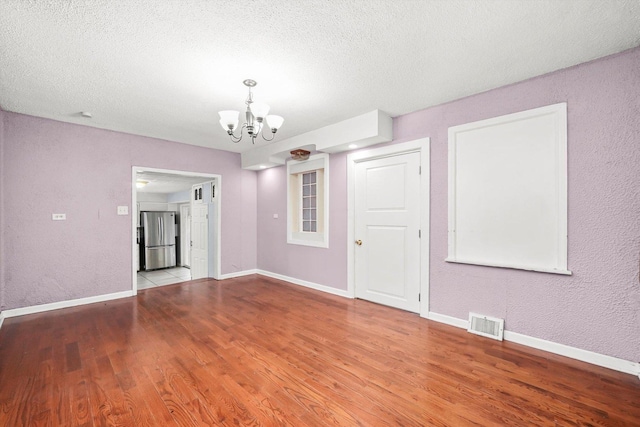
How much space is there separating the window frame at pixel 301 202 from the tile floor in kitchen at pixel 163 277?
3170 mm

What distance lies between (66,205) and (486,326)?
5.66 metres

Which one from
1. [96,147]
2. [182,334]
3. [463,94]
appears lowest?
[182,334]

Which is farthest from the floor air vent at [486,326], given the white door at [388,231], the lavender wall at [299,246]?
the lavender wall at [299,246]

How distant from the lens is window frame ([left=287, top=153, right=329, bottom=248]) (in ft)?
15.4

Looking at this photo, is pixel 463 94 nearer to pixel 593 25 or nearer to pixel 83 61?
pixel 593 25

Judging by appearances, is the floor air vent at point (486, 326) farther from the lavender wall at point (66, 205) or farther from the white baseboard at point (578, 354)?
the lavender wall at point (66, 205)

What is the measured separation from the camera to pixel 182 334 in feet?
10.0

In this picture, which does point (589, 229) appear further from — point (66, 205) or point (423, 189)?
point (66, 205)

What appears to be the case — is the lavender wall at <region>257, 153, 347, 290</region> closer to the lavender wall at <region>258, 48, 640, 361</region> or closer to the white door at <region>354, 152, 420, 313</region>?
the white door at <region>354, 152, 420, 313</region>

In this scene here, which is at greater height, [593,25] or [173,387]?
[593,25]

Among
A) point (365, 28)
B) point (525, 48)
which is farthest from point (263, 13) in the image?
point (525, 48)

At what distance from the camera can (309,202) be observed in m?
5.34

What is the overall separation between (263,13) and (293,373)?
267 cm

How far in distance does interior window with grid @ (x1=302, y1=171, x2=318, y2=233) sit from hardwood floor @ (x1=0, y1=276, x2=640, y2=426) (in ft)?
6.77
